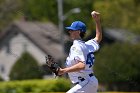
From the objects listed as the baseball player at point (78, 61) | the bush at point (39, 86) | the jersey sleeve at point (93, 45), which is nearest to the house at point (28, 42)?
the bush at point (39, 86)

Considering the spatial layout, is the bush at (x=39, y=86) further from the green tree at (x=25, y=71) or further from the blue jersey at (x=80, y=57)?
the blue jersey at (x=80, y=57)

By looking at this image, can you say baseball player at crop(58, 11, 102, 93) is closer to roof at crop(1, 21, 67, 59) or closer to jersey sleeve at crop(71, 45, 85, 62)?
jersey sleeve at crop(71, 45, 85, 62)

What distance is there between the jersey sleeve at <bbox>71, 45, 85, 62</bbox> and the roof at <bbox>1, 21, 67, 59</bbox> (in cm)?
4487

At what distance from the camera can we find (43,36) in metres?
56.9

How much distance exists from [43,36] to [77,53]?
48.3m

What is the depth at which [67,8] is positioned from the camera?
64125 millimetres

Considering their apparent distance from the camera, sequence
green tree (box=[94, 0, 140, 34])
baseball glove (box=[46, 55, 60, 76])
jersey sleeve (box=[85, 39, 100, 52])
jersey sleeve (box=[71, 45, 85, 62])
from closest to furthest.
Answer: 1. baseball glove (box=[46, 55, 60, 76])
2. jersey sleeve (box=[71, 45, 85, 62])
3. jersey sleeve (box=[85, 39, 100, 52])
4. green tree (box=[94, 0, 140, 34])

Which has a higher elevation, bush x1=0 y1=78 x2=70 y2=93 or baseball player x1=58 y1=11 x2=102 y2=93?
baseball player x1=58 y1=11 x2=102 y2=93

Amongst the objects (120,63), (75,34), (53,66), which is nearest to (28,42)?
(120,63)

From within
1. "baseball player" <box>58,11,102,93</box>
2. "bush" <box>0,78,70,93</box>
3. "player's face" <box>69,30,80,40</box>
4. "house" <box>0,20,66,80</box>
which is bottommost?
"house" <box>0,20,66,80</box>

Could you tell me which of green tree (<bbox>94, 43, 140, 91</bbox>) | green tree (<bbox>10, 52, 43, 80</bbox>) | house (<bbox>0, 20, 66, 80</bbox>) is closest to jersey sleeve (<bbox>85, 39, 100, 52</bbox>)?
green tree (<bbox>10, 52, 43, 80</bbox>)

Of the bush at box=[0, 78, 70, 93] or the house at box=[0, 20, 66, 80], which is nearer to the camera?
the bush at box=[0, 78, 70, 93]

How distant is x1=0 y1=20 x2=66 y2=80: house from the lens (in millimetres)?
55125

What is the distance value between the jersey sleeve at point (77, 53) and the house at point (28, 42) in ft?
Result: 148
